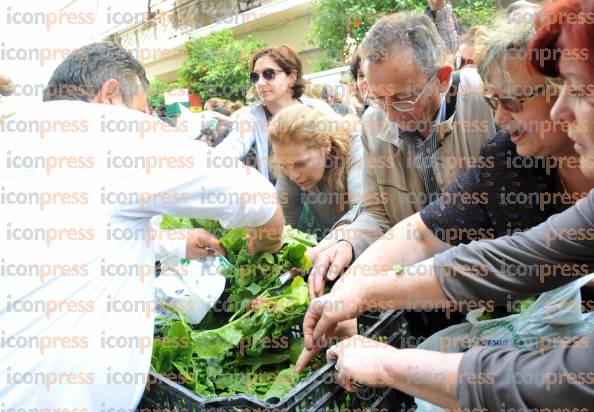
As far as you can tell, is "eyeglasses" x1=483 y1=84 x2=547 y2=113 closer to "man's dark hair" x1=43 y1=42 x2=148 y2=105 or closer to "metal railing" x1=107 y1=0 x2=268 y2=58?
"man's dark hair" x1=43 y1=42 x2=148 y2=105

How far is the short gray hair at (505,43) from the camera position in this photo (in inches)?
59.4

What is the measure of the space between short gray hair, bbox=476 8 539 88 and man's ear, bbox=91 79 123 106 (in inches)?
49.0

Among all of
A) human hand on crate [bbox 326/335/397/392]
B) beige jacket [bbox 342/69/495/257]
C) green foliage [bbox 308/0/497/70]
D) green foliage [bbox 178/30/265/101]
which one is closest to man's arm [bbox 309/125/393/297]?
beige jacket [bbox 342/69/495/257]

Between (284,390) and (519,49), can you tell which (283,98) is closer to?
(519,49)

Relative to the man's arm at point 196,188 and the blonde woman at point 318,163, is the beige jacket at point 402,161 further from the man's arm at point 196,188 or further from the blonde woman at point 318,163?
the man's arm at point 196,188

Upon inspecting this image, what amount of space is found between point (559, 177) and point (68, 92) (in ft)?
5.48

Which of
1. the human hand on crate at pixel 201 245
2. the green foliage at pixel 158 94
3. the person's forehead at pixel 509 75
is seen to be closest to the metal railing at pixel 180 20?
the green foliage at pixel 158 94

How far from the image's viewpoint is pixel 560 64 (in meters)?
1.06

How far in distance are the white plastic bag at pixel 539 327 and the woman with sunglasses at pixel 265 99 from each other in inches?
91.8

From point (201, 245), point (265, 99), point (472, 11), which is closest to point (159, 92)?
point (472, 11)

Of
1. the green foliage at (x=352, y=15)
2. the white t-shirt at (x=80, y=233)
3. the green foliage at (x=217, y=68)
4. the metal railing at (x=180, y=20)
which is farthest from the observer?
the metal railing at (x=180, y=20)

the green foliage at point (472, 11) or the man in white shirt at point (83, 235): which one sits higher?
the green foliage at point (472, 11)

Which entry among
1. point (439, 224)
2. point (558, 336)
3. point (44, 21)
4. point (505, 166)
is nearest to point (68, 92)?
point (439, 224)

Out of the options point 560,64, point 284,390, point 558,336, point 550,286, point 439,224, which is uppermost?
point 560,64
